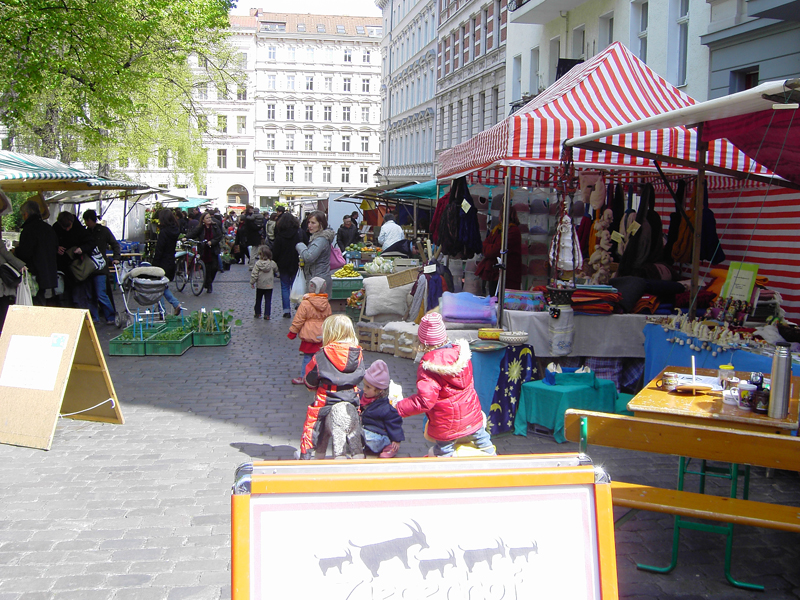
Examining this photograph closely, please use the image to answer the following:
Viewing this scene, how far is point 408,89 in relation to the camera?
167 ft

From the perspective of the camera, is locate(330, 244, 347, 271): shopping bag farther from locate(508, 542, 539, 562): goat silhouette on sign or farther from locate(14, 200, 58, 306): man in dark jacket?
locate(508, 542, 539, 562): goat silhouette on sign

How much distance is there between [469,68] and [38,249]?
89.6 ft

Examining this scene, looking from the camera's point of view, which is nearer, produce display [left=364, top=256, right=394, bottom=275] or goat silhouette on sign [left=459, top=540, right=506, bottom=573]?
goat silhouette on sign [left=459, top=540, right=506, bottom=573]

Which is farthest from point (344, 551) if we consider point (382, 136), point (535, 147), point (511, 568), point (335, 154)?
point (335, 154)

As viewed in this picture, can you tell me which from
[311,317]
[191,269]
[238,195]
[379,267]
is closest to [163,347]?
[311,317]

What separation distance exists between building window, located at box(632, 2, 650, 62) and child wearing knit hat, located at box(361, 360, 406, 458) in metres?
15.9

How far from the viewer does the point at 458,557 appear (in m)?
2.29

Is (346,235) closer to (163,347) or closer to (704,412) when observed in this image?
(163,347)

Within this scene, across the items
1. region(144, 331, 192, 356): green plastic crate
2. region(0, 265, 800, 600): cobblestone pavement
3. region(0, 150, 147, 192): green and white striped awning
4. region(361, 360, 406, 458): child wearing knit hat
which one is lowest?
region(0, 265, 800, 600): cobblestone pavement

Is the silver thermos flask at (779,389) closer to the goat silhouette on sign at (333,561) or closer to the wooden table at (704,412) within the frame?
the wooden table at (704,412)

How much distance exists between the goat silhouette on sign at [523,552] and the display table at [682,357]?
13.3ft

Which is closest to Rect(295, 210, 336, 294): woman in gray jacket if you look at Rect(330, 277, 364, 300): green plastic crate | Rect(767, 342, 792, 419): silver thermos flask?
Rect(330, 277, 364, 300): green plastic crate

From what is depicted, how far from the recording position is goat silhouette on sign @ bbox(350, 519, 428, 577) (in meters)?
2.24

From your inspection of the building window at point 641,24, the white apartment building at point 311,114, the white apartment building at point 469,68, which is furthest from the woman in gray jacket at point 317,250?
the white apartment building at point 311,114
